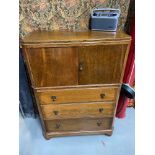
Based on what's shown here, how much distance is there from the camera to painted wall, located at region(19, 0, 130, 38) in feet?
4.73

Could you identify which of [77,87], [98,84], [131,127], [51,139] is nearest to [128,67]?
[98,84]

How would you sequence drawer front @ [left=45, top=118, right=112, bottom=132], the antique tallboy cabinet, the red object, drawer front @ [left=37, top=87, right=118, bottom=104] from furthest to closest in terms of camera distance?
drawer front @ [left=45, top=118, right=112, bottom=132] → the red object → drawer front @ [left=37, top=87, right=118, bottom=104] → the antique tallboy cabinet

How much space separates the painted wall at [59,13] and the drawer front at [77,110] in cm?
73

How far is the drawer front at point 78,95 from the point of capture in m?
1.43

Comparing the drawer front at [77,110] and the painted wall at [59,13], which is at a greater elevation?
the painted wall at [59,13]

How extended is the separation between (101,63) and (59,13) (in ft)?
2.02

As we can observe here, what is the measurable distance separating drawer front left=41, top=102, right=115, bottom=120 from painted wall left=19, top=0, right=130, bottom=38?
2.40ft

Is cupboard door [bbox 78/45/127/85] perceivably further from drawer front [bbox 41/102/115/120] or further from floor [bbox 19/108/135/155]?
floor [bbox 19/108/135/155]

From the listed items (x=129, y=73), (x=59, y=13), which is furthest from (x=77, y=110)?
(x=59, y=13)

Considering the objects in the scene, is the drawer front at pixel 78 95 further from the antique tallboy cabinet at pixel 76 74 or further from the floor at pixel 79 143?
the floor at pixel 79 143

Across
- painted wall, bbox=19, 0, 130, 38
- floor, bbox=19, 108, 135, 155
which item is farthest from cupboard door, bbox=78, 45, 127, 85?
floor, bbox=19, 108, 135, 155

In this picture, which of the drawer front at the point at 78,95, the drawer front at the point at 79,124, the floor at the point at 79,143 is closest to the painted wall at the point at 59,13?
the drawer front at the point at 78,95

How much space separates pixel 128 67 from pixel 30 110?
49.2 inches

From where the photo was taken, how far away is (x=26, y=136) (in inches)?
71.6
